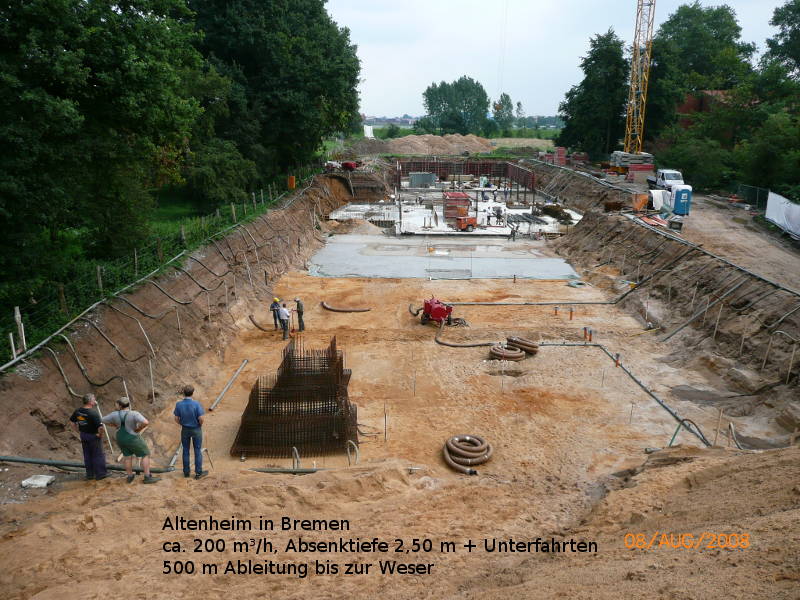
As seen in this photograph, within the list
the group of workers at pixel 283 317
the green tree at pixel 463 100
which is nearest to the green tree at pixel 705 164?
the group of workers at pixel 283 317

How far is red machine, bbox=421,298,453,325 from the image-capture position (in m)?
18.5

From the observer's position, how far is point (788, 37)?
5012 centimetres

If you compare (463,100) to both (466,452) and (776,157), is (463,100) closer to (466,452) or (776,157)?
(776,157)

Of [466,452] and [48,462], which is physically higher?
[48,462]

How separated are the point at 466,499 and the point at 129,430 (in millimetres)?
5236

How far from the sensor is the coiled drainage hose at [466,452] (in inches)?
414

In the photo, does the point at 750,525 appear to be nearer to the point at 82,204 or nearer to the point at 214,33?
the point at 82,204

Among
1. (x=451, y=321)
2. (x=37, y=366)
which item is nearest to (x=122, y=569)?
(x=37, y=366)

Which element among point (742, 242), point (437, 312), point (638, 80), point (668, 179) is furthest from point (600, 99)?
point (437, 312)

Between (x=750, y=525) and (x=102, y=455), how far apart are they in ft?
28.3

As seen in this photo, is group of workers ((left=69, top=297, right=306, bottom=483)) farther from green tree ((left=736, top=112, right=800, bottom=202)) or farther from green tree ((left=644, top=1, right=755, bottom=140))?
green tree ((left=644, top=1, right=755, bottom=140))

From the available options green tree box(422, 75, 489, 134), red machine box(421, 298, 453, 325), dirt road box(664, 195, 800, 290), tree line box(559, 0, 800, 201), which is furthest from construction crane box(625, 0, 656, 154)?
green tree box(422, 75, 489, 134)

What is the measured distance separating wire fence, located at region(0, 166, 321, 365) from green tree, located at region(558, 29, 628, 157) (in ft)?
138
